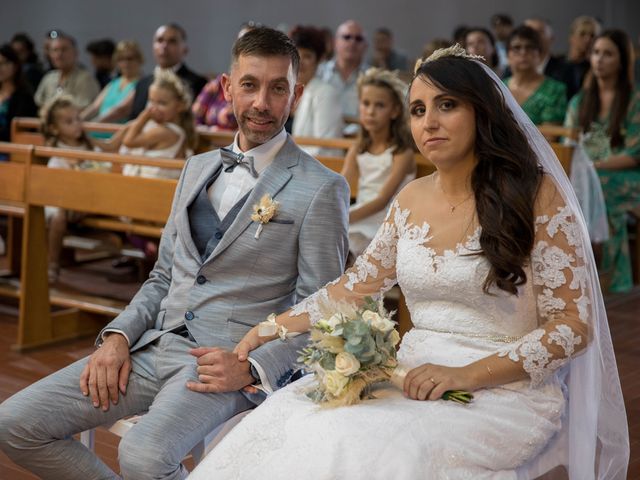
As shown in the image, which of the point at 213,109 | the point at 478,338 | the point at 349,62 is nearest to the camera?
the point at 478,338

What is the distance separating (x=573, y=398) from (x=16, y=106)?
775 centimetres

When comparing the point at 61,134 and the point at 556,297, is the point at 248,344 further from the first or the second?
the point at 61,134

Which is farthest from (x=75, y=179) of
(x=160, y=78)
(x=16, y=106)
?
(x=16, y=106)

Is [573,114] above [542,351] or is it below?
above

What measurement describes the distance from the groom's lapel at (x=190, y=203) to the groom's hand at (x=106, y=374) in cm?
35

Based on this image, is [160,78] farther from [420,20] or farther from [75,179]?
[420,20]

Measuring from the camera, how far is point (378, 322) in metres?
2.35

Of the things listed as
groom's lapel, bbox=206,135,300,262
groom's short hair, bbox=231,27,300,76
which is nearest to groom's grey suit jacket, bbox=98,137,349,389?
groom's lapel, bbox=206,135,300,262

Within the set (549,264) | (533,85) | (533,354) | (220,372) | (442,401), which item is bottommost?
(220,372)

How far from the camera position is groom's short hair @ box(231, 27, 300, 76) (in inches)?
116

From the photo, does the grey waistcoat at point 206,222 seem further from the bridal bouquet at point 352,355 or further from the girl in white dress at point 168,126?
the girl in white dress at point 168,126

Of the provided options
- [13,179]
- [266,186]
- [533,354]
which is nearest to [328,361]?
[533,354]

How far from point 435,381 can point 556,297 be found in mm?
374

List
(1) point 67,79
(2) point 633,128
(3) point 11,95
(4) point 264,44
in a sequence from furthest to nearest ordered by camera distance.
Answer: (1) point 67,79 < (3) point 11,95 < (2) point 633,128 < (4) point 264,44
